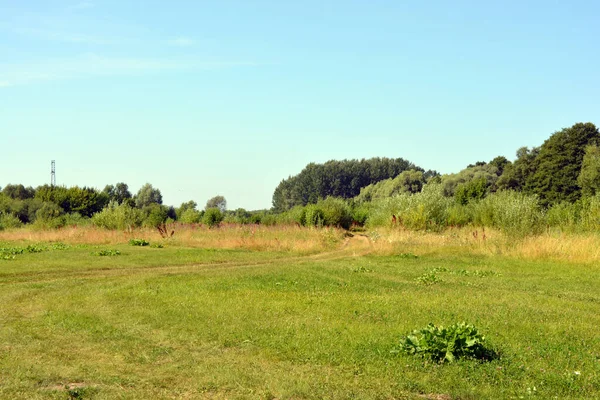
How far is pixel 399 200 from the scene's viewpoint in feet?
123

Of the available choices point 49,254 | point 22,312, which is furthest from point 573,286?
point 49,254

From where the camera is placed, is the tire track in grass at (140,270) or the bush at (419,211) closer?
the tire track in grass at (140,270)

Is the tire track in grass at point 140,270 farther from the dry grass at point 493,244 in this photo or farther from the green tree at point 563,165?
the green tree at point 563,165

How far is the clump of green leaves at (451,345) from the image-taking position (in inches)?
323

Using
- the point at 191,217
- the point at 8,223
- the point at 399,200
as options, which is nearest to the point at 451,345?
the point at 399,200

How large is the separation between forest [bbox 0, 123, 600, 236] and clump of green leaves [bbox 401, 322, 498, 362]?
20306mm

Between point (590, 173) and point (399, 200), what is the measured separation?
25852 millimetres

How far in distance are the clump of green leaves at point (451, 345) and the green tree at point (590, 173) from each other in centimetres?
4833

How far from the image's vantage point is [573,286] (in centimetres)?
1667

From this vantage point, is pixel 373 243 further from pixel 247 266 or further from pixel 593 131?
pixel 593 131

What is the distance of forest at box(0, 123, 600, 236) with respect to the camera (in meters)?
32.3

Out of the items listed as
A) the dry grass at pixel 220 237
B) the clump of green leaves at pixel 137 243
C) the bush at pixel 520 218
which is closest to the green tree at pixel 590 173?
the bush at pixel 520 218

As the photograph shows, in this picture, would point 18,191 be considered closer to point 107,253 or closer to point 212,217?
point 212,217

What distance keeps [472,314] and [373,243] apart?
1817cm
